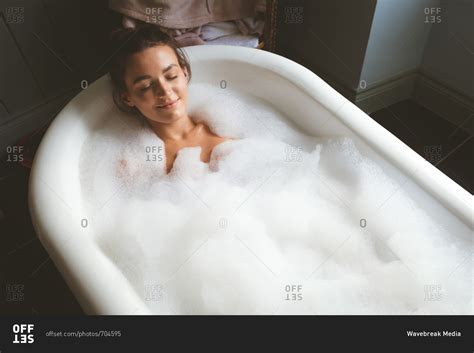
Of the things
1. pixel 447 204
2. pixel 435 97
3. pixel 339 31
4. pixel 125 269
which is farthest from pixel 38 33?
pixel 435 97

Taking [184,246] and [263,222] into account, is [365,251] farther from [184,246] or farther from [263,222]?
[184,246]

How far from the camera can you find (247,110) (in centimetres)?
150

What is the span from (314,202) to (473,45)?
3.24 ft

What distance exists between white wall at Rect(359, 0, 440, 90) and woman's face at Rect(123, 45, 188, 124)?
0.85 meters
